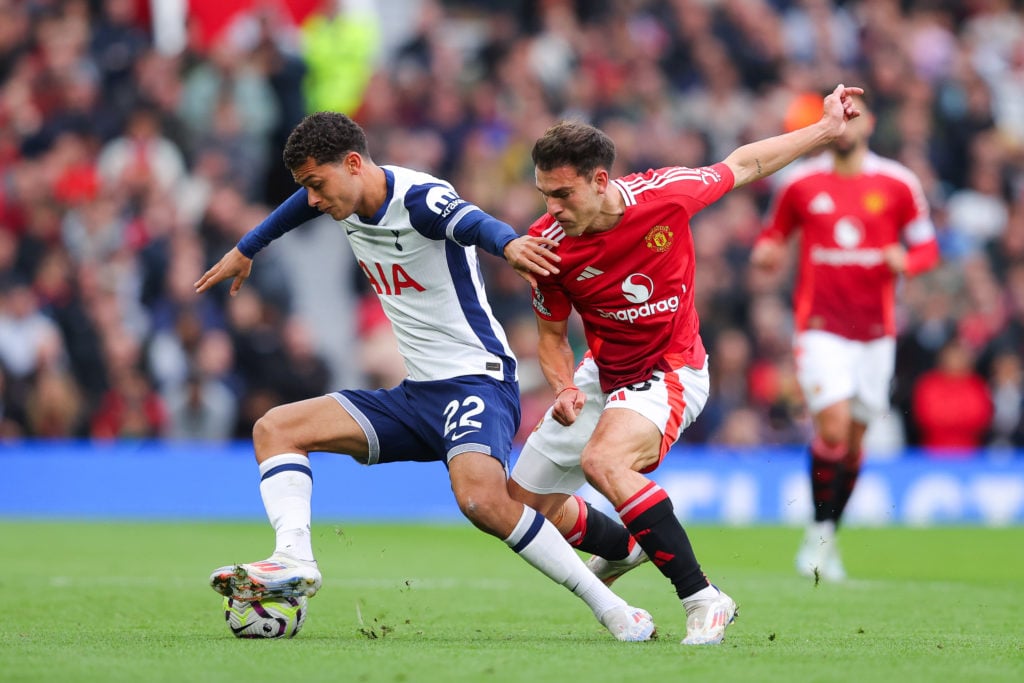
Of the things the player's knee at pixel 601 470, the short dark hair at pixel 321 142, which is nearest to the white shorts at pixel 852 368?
the player's knee at pixel 601 470

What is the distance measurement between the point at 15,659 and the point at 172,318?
9.82 metres

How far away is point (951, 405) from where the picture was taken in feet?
51.9

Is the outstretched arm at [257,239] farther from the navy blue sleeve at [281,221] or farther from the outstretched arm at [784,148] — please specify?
the outstretched arm at [784,148]

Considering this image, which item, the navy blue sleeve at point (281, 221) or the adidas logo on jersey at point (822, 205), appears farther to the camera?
the adidas logo on jersey at point (822, 205)

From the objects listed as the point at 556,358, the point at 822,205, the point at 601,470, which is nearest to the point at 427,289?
the point at 556,358

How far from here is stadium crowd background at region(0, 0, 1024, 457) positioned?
15.2 m

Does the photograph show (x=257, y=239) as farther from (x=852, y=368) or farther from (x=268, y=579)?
(x=852, y=368)

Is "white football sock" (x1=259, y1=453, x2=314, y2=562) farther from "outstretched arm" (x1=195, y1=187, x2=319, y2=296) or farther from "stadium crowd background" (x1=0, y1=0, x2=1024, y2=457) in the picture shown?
"stadium crowd background" (x1=0, y1=0, x2=1024, y2=457)

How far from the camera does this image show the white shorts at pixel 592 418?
688 cm

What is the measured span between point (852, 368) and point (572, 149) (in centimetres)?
466

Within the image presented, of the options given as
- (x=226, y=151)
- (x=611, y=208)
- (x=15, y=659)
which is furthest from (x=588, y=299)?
(x=226, y=151)

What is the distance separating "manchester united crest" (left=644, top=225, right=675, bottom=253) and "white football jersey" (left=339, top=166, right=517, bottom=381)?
0.86 meters

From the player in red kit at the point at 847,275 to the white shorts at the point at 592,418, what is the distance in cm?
342

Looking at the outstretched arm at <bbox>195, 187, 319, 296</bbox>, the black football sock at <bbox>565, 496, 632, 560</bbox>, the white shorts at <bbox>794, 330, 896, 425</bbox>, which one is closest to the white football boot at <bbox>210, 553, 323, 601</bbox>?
the black football sock at <bbox>565, 496, 632, 560</bbox>
